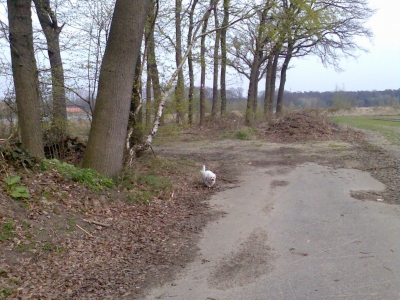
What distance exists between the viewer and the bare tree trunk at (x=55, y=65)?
33.0 feet

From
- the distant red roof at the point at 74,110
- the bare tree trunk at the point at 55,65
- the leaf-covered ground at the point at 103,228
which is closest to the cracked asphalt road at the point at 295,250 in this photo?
the leaf-covered ground at the point at 103,228

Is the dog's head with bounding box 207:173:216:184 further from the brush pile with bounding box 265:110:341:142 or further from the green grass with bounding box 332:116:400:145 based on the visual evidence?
the green grass with bounding box 332:116:400:145

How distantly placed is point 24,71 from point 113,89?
1.86 meters

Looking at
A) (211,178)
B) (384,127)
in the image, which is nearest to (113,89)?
(211,178)

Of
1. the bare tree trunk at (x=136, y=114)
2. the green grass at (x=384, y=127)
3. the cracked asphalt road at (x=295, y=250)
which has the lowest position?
the cracked asphalt road at (x=295, y=250)

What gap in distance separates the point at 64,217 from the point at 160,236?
1550 millimetres

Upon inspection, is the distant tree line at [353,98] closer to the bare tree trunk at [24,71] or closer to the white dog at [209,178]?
the white dog at [209,178]

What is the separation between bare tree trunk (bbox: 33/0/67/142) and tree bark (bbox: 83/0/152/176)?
213cm

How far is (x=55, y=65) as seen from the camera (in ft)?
34.2

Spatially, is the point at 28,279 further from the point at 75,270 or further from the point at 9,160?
the point at 9,160

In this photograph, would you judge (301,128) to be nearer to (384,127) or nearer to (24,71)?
(384,127)

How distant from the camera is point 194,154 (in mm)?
16562

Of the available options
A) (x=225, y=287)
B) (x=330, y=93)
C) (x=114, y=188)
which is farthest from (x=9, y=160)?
(x=330, y=93)

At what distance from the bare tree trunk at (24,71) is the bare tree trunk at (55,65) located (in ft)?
4.68
